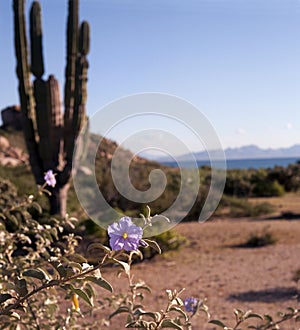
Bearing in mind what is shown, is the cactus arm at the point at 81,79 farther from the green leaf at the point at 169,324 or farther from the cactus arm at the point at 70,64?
the green leaf at the point at 169,324

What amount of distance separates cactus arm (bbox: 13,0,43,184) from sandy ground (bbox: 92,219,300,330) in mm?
2930

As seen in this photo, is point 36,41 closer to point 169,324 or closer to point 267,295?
point 267,295

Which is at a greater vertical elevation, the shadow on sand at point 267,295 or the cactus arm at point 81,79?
the cactus arm at point 81,79

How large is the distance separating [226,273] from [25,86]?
15.4 feet

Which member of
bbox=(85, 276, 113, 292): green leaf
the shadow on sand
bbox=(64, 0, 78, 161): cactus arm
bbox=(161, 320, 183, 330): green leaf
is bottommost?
the shadow on sand

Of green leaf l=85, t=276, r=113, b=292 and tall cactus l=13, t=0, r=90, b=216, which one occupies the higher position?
tall cactus l=13, t=0, r=90, b=216

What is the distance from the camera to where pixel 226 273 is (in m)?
6.21

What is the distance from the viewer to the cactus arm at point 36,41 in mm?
8320

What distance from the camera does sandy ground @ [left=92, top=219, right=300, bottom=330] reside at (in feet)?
15.8

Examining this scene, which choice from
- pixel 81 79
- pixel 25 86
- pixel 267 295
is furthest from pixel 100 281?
pixel 25 86

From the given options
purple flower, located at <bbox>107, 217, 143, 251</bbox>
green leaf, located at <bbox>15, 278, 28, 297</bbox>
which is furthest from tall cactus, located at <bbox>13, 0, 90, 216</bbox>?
purple flower, located at <bbox>107, 217, 143, 251</bbox>

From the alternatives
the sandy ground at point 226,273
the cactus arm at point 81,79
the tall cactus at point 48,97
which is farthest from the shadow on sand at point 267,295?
the cactus arm at point 81,79

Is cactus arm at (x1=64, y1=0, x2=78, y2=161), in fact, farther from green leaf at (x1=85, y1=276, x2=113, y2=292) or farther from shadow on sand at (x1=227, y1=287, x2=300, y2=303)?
green leaf at (x1=85, y1=276, x2=113, y2=292)

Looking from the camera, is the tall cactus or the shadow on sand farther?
the tall cactus
